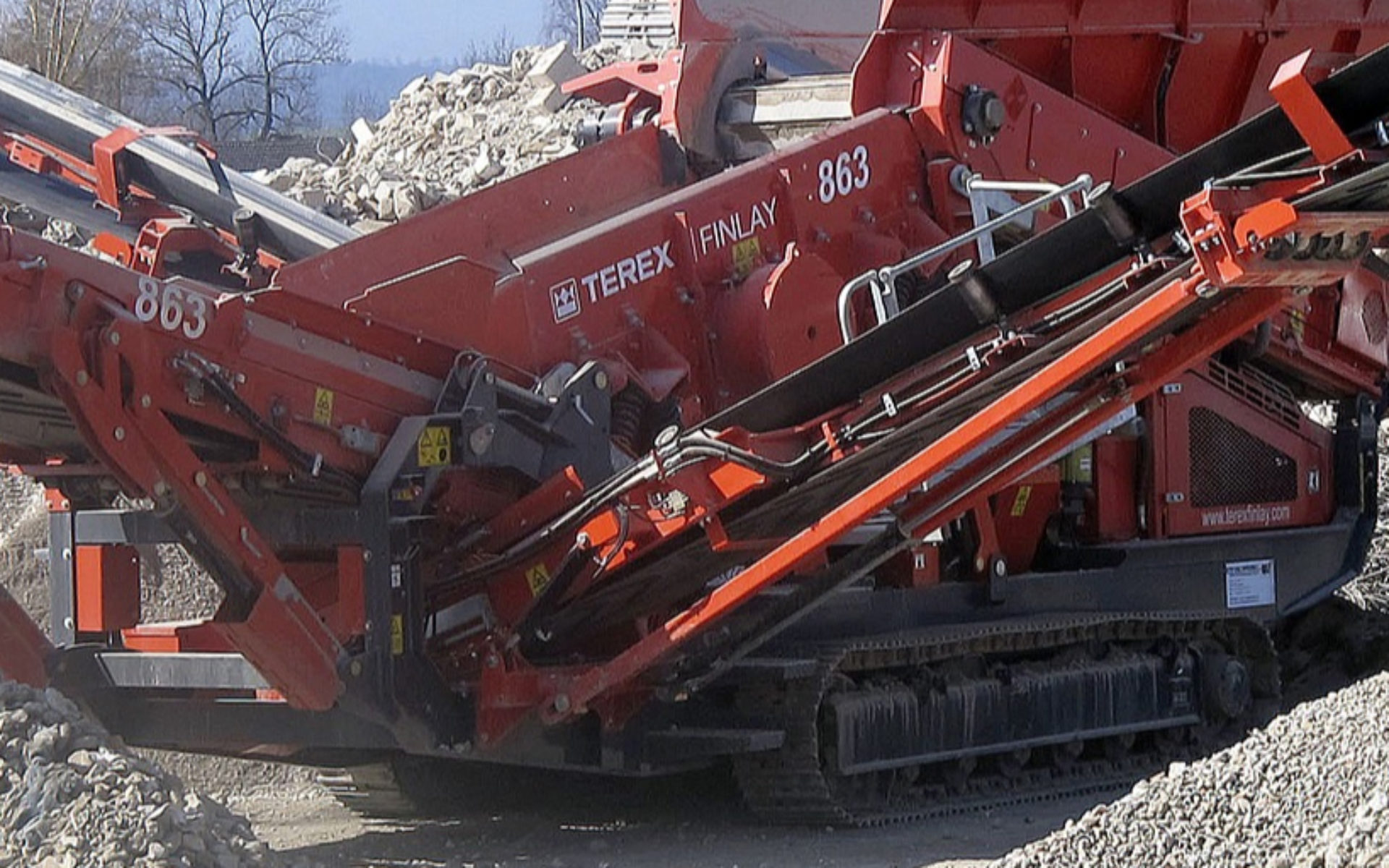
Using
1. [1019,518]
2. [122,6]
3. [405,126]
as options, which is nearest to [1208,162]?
[1019,518]

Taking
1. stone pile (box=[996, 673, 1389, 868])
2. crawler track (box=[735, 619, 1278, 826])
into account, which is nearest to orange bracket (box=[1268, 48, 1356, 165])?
stone pile (box=[996, 673, 1389, 868])

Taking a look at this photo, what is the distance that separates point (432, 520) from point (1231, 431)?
3446 mm

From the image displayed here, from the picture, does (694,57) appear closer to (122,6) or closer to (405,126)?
(405,126)

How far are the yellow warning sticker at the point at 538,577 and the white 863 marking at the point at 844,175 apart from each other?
1722 millimetres

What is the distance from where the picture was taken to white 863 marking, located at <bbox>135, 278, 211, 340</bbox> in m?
6.47

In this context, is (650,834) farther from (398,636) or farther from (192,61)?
(192,61)

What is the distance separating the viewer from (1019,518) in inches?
341

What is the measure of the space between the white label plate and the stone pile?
→ 10.5 ft

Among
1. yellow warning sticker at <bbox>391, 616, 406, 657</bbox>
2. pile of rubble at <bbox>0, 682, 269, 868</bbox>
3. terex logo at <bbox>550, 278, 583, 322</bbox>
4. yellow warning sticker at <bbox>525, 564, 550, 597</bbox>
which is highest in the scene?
terex logo at <bbox>550, 278, 583, 322</bbox>

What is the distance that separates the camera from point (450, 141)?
54.2ft

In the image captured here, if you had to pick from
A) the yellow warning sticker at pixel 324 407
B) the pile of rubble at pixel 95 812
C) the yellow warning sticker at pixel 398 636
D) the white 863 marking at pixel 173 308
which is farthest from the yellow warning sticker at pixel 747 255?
the pile of rubble at pixel 95 812

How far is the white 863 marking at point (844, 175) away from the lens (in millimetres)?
8094

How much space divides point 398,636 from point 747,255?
1842mm

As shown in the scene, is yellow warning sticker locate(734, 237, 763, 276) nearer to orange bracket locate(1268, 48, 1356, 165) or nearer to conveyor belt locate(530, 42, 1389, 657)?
conveyor belt locate(530, 42, 1389, 657)
